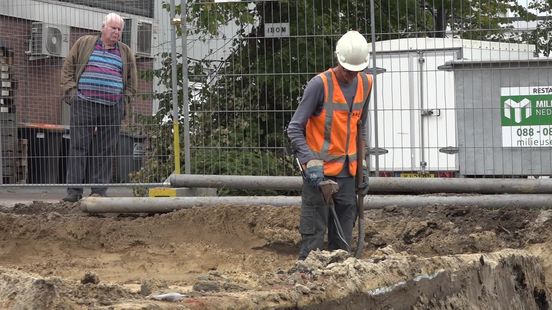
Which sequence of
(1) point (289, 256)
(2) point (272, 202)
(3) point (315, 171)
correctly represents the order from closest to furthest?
(3) point (315, 171) → (1) point (289, 256) → (2) point (272, 202)

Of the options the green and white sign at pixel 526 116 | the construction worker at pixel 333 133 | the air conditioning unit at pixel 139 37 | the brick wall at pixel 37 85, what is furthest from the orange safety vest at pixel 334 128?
the air conditioning unit at pixel 139 37

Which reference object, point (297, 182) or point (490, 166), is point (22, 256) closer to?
point (297, 182)

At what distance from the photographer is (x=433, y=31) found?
1171cm

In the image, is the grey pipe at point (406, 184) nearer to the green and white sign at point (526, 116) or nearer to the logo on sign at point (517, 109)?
the green and white sign at point (526, 116)

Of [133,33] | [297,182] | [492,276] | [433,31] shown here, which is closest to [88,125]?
[133,33]

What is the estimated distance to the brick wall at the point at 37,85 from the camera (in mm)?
11625

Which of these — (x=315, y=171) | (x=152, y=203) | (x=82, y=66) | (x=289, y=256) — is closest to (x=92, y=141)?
(x=82, y=66)

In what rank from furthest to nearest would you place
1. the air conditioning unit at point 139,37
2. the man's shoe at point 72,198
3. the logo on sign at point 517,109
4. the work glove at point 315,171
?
the air conditioning unit at point 139,37, the man's shoe at point 72,198, the logo on sign at point 517,109, the work glove at point 315,171

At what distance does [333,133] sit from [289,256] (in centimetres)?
238

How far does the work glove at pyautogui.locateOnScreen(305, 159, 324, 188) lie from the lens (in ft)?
22.7

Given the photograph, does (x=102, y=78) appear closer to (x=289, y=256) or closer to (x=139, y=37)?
(x=139, y=37)

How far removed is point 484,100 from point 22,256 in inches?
209

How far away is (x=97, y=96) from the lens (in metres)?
11.0

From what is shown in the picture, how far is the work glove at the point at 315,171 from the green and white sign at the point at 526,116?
435 centimetres
